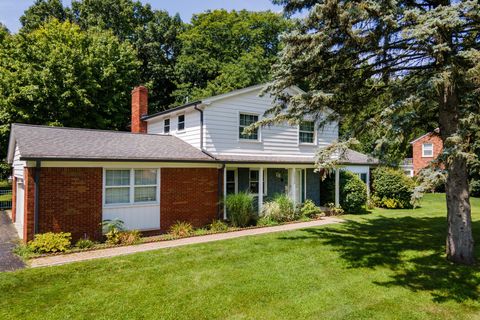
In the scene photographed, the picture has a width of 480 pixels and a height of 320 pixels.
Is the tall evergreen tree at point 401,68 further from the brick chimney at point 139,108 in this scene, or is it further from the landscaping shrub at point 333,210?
the brick chimney at point 139,108

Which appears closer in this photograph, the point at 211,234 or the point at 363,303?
the point at 363,303

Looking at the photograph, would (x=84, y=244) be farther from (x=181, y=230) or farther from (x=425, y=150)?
(x=425, y=150)


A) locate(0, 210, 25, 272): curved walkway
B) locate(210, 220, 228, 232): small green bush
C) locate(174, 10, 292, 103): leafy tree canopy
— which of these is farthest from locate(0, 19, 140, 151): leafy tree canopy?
locate(210, 220, 228, 232): small green bush

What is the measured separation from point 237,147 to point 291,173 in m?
3.63

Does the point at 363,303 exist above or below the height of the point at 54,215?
below

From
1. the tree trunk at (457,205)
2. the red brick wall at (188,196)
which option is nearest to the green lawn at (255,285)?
the tree trunk at (457,205)

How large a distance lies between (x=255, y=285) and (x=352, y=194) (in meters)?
12.7

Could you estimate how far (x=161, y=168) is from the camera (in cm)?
1234

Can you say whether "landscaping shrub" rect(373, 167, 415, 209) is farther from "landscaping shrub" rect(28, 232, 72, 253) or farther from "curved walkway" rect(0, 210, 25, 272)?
"curved walkway" rect(0, 210, 25, 272)

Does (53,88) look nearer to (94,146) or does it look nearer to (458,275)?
A: (94,146)

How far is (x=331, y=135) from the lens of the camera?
1909 cm

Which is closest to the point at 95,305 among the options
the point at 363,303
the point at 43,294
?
the point at 43,294

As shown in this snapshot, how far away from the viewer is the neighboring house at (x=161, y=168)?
1009cm

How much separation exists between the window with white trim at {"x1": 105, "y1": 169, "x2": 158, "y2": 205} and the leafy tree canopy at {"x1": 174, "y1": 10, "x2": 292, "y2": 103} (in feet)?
64.8
